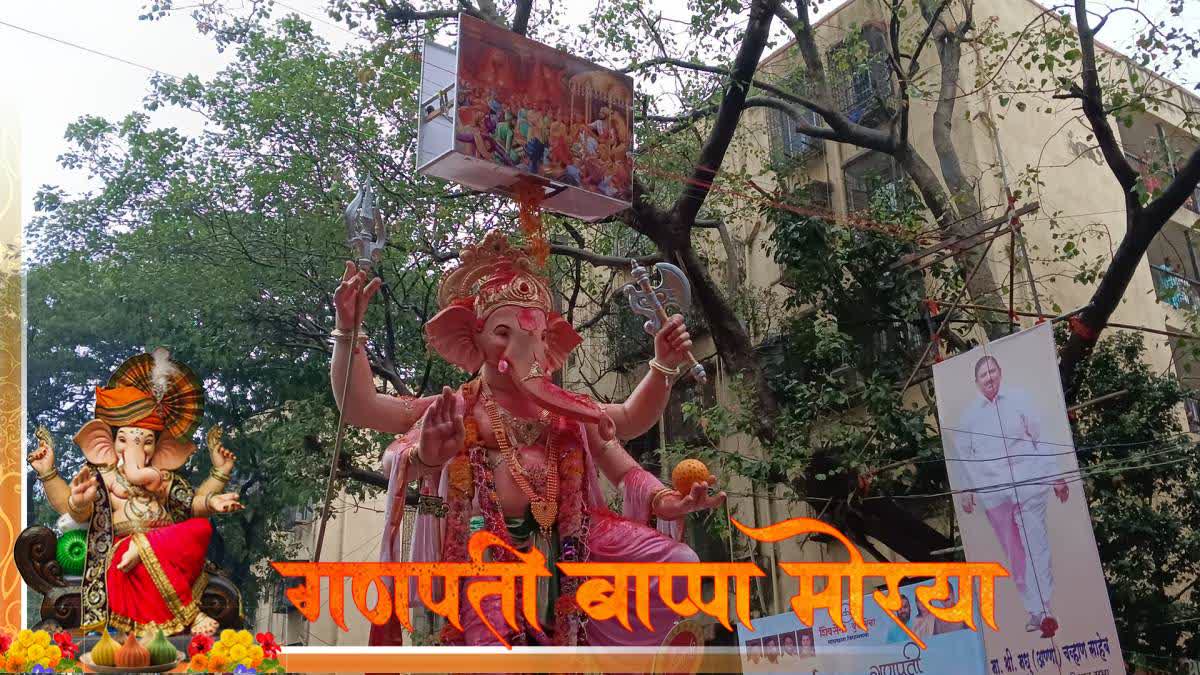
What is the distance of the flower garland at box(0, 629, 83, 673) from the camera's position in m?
3.85

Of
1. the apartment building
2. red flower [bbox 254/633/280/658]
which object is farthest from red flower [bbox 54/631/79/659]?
the apartment building

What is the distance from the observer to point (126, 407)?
5043mm

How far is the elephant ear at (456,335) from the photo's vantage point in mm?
4725

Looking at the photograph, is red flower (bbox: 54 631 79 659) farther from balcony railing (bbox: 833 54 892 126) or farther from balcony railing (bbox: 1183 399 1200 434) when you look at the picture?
balcony railing (bbox: 1183 399 1200 434)

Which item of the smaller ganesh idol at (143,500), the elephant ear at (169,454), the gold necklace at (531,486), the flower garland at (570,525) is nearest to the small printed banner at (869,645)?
the flower garland at (570,525)

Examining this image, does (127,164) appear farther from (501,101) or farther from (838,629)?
(838,629)

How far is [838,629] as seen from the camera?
249 inches

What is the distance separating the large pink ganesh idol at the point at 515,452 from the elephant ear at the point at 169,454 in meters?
1.14

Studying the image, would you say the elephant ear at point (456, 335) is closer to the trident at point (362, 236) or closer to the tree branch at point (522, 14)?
the trident at point (362, 236)

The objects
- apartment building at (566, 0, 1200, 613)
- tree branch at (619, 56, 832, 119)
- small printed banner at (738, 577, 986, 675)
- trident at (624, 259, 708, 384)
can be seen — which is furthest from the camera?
apartment building at (566, 0, 1200, 613)

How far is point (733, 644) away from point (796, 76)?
21.4 ft

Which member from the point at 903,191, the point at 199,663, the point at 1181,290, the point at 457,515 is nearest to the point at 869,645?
the point at 457,515

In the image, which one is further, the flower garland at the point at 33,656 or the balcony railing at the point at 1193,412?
the balcony railing at the point at 1193,412

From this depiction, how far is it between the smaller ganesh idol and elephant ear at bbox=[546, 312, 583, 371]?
1511mm
